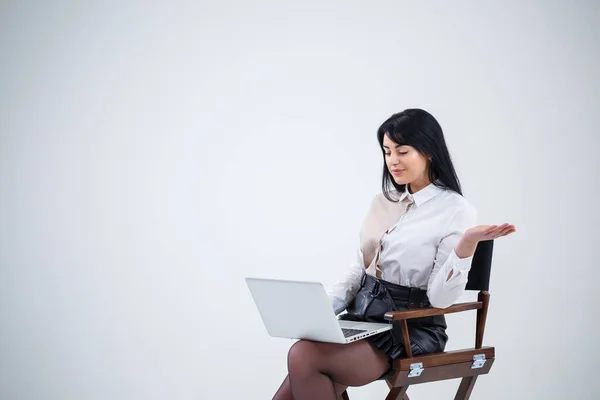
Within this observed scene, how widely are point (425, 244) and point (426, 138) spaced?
39 cm

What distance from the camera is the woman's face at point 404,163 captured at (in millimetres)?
2633

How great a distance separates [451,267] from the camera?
7.72 feet

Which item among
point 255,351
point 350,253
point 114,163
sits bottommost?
point 255,351

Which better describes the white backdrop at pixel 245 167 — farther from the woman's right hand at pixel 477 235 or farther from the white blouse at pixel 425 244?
the woman's right hand at pixel 477 235

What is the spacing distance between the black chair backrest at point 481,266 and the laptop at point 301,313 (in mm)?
414

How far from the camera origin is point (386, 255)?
2.65 meters

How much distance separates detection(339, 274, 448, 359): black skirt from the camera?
8.07ft

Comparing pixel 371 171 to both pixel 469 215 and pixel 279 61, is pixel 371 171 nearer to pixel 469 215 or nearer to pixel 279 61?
pixel 279 61

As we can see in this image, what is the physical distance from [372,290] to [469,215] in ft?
1.46

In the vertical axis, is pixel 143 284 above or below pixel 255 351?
above

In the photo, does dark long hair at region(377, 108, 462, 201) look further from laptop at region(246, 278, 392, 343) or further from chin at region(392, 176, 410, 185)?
laptop at region(246, 278, 392, 343)

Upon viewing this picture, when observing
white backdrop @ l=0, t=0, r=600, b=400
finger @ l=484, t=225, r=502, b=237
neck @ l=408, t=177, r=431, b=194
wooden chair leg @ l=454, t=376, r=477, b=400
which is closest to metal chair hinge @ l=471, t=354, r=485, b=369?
wooden chair leg @ l=454, t=376, r=477, b=400

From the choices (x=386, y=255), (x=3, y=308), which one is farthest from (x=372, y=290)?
(x=3, y=308)

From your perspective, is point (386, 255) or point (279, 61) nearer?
point (386, 255)
